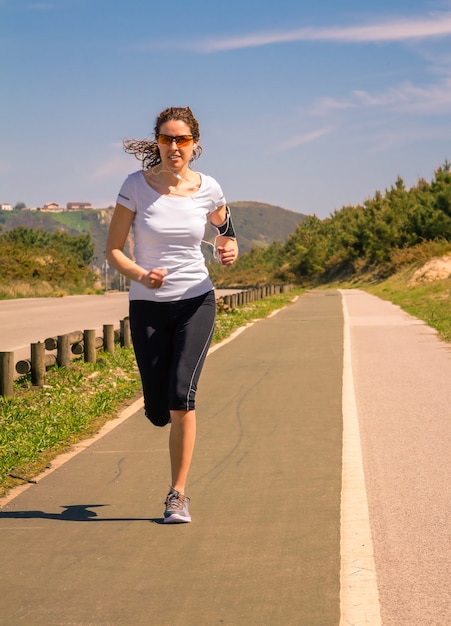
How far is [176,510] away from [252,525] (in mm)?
445

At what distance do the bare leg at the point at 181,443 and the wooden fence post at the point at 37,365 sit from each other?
21.6 feet

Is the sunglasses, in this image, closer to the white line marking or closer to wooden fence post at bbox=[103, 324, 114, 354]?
the white line marking

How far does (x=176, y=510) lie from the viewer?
247 inches

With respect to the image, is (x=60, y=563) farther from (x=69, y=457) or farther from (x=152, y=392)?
(x=69, y=457)

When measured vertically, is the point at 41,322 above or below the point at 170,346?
below

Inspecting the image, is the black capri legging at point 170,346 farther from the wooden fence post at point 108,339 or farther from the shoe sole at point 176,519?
the wooden fence post at point 108,339

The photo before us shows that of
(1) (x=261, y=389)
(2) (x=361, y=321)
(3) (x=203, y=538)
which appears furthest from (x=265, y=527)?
(2) (x=361, y=321)

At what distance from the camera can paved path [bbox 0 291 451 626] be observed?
15.6ft

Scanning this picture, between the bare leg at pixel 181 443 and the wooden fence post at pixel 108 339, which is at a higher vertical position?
the bare leg at pixel 181 443

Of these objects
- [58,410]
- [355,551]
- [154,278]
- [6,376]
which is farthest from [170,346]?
[6,376]

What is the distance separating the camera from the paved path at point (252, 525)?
4.76 m

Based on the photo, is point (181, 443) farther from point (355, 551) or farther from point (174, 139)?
point (174, 139)

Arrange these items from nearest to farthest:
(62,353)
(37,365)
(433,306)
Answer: (37,365)
(62,353)
(433,306)

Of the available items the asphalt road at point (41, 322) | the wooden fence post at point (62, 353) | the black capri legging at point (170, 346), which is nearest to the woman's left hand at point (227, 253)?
the black capri legging at point (170, 346)
